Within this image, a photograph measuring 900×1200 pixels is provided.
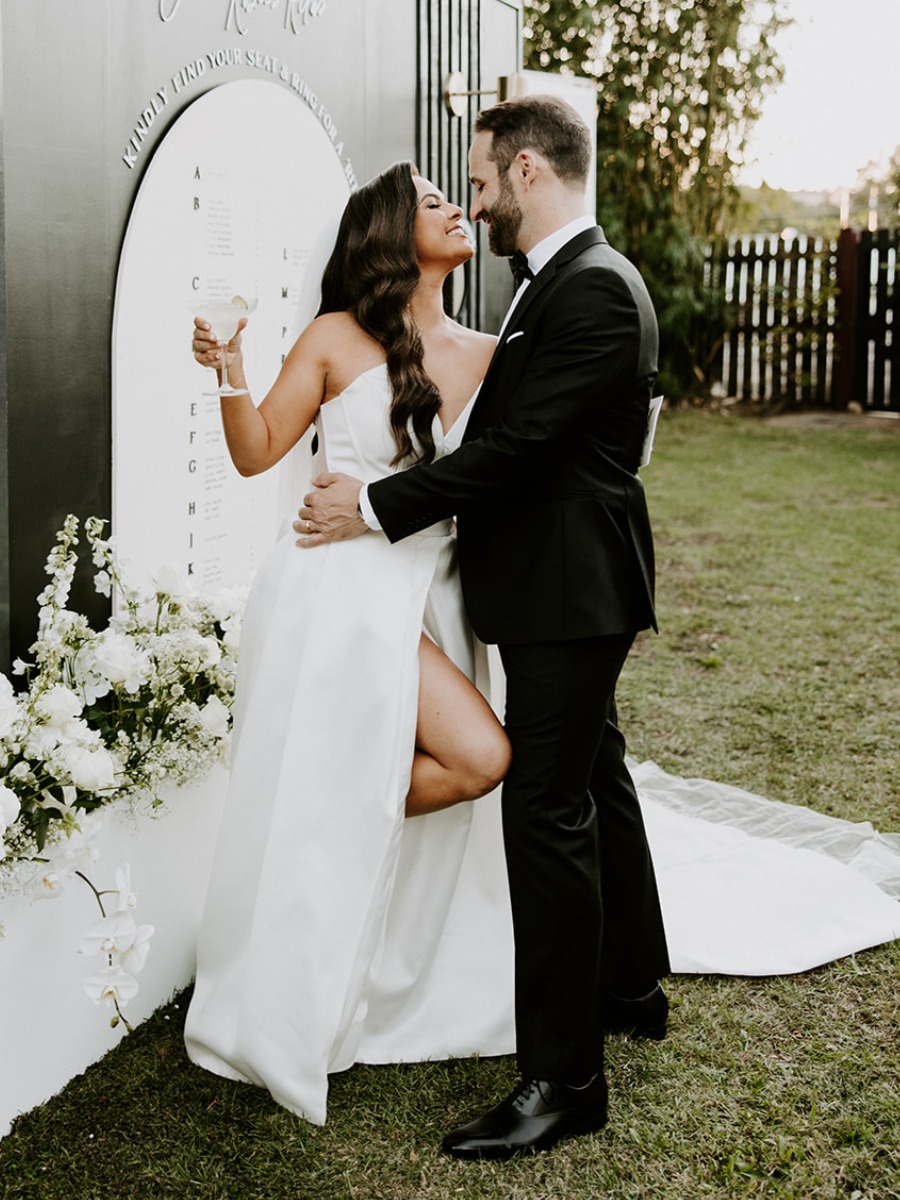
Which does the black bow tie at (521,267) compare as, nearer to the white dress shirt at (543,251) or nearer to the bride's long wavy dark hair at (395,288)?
the white dress shirt at (543,251)

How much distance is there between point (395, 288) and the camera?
3041 millimetres

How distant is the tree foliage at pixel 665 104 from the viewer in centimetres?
1455

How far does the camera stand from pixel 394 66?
5328 mm

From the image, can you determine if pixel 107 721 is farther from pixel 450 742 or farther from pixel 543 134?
pixel 543 134

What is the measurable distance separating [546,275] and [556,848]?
1.13 meters

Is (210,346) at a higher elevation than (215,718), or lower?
higher

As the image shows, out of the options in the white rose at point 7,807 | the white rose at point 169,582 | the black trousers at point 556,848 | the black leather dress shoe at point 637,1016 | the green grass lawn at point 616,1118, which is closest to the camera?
the white rose at point 7,807

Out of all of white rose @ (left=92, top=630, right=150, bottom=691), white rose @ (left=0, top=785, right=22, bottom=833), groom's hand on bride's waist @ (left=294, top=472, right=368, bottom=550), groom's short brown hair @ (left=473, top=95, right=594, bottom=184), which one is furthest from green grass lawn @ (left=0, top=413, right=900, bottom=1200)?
groom's short brown hair @ (left=473, top=95, right=594, bottom=184)

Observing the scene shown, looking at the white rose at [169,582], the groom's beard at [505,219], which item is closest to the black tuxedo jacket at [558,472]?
the groom's beard at [505,219]

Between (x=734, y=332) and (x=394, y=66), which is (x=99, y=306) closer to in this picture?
(x=394, y=66)

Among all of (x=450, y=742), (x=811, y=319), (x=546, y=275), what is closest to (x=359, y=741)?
(x=450, y=742)

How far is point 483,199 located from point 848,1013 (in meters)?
2.05

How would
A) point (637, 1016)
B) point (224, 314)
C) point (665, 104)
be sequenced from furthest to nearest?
point (665, 104), point (637, 1016), point (224, 314)

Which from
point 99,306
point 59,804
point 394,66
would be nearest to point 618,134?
point 394,66
